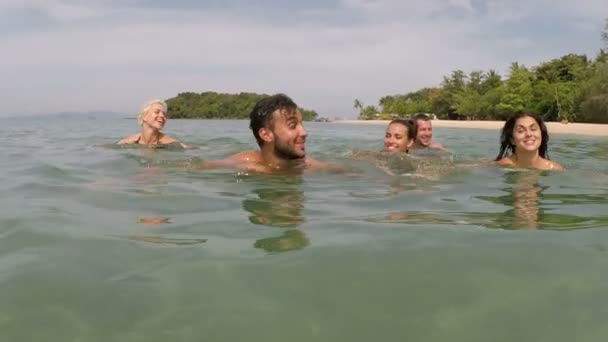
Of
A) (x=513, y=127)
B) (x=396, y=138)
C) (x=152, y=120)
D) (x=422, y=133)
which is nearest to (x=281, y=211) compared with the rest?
(x=513, y=127)

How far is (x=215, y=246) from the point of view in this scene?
281 cm

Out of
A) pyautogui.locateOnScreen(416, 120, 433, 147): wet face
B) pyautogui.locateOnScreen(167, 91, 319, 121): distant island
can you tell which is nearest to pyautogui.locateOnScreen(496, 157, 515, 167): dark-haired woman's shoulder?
pyautogui.locateOnScreen(416, 120, 433, 147): wet face

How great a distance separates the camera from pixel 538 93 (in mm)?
51781

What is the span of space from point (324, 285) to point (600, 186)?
385cm

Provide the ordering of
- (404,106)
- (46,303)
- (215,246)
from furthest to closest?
(404,106)
(215,246)
(46,303)

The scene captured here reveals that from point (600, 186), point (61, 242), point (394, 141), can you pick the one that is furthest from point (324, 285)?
point (394, 141)

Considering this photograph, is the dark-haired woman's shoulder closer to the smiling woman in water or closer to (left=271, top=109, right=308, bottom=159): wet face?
the smiling woman in water

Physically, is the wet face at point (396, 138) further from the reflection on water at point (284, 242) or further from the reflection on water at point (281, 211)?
the reflection on water at point (284, 242)

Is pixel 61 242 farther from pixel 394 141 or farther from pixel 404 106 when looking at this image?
pixel 404 106

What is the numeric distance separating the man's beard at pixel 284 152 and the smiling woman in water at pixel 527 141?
2.56m

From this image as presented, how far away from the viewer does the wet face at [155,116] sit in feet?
28.4

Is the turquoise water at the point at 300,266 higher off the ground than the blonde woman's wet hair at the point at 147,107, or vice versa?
the blonde woman's wet hair at the point at 147,107

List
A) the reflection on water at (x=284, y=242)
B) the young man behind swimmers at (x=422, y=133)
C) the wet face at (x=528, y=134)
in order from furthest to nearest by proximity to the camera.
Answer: the young man behind swimmers at (x=422, y=133) < the wet face at (x=528, y=134) < the reflection on water at (x=284, y=242)

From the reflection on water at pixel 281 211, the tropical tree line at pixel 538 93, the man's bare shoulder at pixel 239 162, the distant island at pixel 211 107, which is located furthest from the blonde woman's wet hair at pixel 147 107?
the distant island at pixel 211 107
